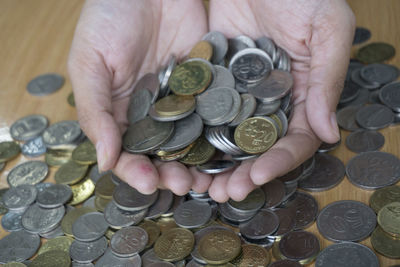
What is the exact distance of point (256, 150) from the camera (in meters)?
1.66

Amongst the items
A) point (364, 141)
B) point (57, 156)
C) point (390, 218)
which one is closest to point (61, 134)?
point (57, 156)

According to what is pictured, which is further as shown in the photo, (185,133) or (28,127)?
(28,127)

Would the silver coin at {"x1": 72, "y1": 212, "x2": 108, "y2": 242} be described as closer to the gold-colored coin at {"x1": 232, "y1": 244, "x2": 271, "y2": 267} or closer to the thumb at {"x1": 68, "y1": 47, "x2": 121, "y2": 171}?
the thumb at {"x1": 68, "y1": 47, "x2": 121, "y2": 171}

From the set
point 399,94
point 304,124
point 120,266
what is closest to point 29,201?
point 120,266

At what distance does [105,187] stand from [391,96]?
1.27 meters

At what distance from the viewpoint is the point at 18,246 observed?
1.79 meters

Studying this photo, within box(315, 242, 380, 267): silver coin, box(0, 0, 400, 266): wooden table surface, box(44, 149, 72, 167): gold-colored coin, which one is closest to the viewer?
box(315, 242, 380, 267): silver coin

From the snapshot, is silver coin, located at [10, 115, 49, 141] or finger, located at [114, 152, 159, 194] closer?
finger, located at [114, 152, 159, 194]

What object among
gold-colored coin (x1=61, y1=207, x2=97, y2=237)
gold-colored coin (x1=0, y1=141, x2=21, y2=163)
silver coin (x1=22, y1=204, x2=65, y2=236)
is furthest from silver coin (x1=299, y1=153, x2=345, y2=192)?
gold-colored coin (x1=0, y1=141, x2=21, y2=163)

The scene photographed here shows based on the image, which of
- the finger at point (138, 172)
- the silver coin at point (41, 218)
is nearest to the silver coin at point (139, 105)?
the finger at point (138, 172)

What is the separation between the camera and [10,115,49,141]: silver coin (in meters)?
2.30

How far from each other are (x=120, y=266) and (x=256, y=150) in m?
0.61

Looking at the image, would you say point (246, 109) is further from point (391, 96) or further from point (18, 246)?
point (18, 246)

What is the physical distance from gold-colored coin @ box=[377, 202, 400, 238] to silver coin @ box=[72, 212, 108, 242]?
97cm
